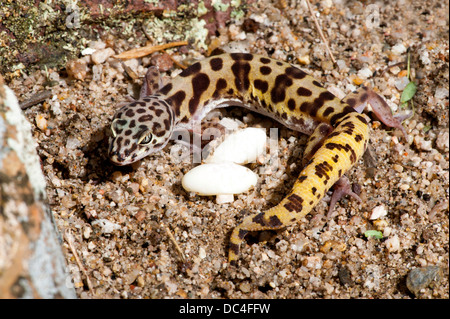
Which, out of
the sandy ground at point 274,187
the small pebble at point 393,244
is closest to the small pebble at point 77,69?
the sandy ground at point 274,187

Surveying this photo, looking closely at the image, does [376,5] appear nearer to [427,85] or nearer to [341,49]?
[341,49]

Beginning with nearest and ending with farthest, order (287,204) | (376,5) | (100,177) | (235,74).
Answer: (287,204), (100,177), (235,74), (376,5)

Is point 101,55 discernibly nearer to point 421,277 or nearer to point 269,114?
point 269,114

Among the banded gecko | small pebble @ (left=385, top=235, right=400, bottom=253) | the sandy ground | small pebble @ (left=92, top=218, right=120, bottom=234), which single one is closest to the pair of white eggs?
the sandy ground

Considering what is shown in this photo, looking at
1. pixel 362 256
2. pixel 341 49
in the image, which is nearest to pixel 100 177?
pixel 362 256

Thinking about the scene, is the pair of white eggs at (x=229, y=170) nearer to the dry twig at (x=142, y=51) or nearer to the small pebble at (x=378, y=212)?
the small pebble at (x=378, y=212)

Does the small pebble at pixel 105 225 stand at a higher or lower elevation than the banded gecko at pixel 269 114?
lower
